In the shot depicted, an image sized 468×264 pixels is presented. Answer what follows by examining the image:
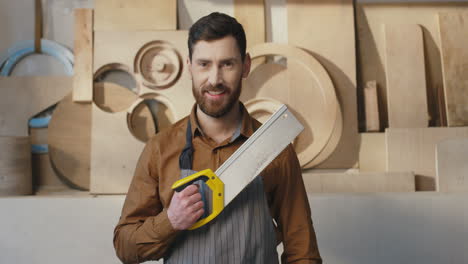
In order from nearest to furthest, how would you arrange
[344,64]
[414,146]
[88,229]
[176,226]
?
1. [176,226]
2. [88,229]
3. [414,146]
4. [344,64]

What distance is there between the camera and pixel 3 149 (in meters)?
2.08

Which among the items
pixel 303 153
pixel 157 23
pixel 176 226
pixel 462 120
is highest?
pixel 157 23

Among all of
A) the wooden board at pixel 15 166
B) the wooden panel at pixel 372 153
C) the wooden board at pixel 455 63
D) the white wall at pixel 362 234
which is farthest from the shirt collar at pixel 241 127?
the wooden board at pixel 455 63

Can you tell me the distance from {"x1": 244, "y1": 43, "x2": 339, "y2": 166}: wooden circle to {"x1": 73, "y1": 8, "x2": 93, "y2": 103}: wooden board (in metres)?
0.87

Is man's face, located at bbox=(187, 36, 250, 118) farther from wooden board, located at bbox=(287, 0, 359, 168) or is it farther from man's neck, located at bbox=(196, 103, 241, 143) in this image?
wooden board, located at bbox=(287, 0, 359, 168)

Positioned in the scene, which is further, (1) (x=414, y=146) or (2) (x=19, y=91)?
(2) (x=19, y=91)

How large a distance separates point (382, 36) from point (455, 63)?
409mm

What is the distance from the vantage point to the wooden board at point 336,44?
88.1 inches

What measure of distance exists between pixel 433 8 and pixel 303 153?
113 cm

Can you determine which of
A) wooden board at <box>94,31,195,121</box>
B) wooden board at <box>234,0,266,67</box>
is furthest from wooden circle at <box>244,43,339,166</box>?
wooden board at <box>94,31,195,121</box>

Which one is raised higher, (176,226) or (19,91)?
(19,91)

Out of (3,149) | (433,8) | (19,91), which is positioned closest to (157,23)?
(19,91)

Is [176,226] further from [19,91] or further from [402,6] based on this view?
[402,6]

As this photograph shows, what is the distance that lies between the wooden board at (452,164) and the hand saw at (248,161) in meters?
1.23
